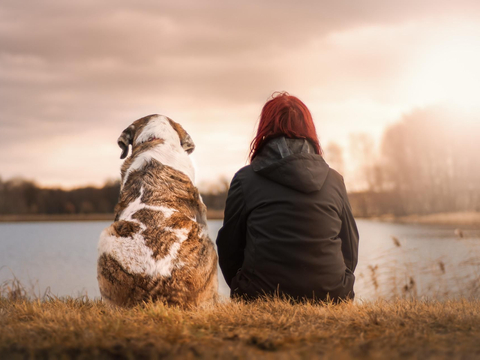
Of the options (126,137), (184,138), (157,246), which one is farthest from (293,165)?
(126,137)

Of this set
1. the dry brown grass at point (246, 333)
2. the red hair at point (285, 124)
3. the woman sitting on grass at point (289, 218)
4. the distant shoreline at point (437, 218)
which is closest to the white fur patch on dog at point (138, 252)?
the dry brown grass at point (246, 333)

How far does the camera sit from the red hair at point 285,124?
4.11 m

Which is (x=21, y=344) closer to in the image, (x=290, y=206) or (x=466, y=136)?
(x=290, y=206)

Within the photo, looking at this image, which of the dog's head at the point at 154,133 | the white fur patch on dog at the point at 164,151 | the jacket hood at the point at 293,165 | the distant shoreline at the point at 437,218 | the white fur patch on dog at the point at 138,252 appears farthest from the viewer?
the distant shoreline at the point at 437,218

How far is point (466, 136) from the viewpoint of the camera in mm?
31219

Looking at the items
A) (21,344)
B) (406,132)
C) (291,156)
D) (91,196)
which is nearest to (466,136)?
(406,132)

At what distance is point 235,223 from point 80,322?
1.65 metres

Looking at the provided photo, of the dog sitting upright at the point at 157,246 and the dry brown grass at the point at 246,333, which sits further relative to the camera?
the dog sitting upright at the point at 157,246

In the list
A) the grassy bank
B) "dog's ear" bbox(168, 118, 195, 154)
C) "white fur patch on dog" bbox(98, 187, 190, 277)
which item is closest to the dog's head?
"dog's ear" bbox(168, 118, 195, 154)

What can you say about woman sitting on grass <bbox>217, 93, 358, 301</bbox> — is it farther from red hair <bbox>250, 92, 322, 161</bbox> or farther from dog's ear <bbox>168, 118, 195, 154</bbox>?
dog's ear <bbox>168, 118, 195, 154</bbox>

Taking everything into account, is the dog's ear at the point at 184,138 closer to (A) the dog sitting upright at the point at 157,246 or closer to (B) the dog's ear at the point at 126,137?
(B) the dog's ear at the point at 126,137

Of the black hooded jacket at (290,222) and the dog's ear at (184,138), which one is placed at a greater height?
the dog's ear at (184,138)

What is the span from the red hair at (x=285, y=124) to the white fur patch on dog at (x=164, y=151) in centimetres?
111

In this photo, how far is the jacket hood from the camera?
377 cm
